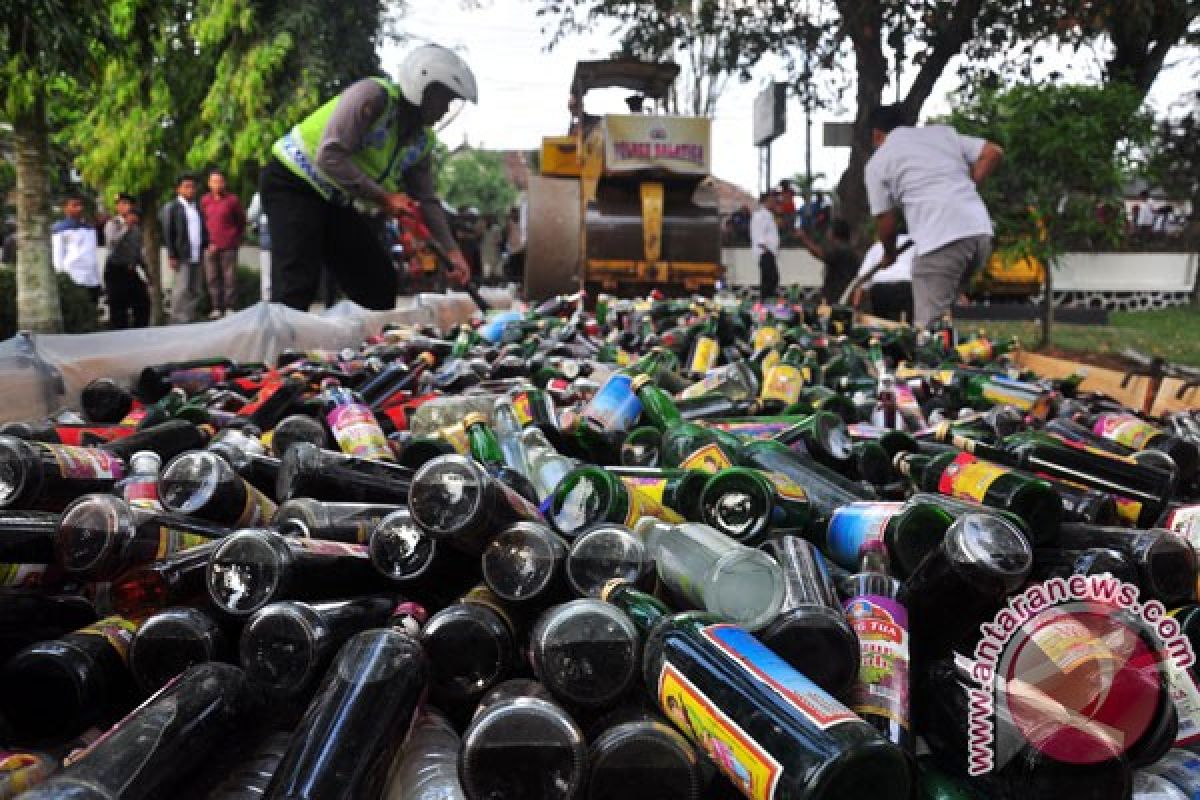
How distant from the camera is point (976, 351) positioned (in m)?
4.88

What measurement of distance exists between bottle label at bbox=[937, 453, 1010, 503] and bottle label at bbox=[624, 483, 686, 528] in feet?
2.00

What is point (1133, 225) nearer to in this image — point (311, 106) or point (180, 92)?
point (311, 106)

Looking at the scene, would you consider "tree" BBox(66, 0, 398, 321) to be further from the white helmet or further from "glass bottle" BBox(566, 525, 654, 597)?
"glass bottle" BBox(566, 525, 654, 597)

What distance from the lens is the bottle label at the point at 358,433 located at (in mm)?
2385

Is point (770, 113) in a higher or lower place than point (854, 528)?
higher

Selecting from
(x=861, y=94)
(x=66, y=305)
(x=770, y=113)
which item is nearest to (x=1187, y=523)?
(x=66, y=305)

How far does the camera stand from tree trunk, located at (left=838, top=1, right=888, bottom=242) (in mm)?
12203

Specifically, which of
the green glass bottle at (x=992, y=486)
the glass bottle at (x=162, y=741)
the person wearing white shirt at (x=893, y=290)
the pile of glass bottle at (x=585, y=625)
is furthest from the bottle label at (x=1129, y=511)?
the person wearing white shirt at (x=893, y=290)

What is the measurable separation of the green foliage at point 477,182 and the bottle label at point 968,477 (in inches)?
1824

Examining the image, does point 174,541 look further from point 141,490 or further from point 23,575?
Answer: point 141,490

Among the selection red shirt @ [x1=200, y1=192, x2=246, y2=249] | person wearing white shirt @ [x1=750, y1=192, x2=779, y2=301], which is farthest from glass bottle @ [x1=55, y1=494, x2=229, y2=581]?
person wearing white shirt @ [x1=750, y1=192, x2=779, y2=301]

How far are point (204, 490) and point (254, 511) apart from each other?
142 millimetres

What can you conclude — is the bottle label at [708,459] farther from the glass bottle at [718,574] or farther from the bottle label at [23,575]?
the bottle label at [23,575]

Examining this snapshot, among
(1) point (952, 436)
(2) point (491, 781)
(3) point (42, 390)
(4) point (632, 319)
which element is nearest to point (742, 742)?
Result: (2) point (491, 781)
